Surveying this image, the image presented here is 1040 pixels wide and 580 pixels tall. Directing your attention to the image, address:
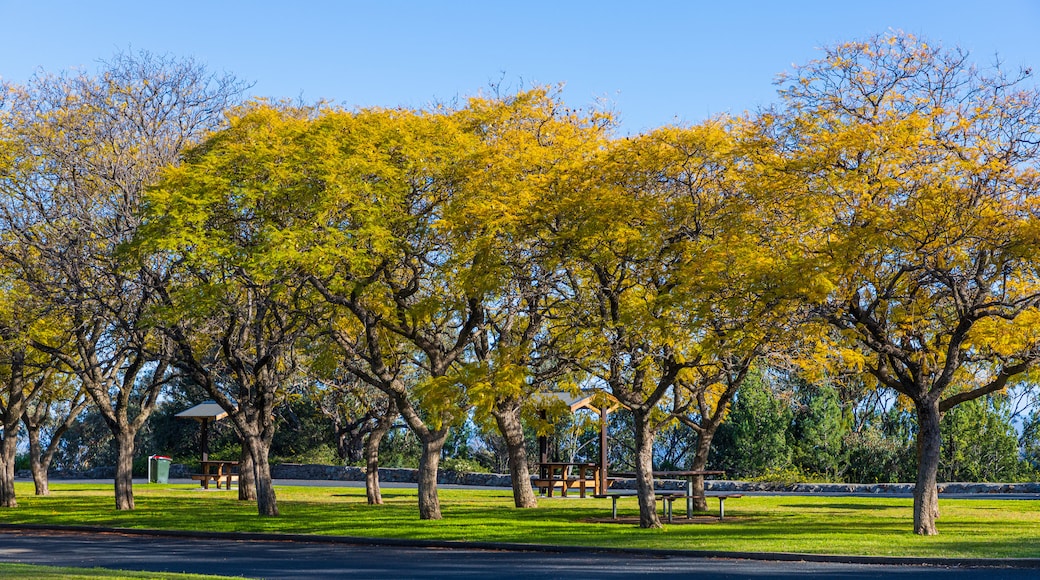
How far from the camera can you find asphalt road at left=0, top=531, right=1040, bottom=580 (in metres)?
17.3

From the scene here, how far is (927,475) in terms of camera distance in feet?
75.5

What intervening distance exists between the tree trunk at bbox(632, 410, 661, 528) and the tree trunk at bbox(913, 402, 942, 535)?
5748 millimetres

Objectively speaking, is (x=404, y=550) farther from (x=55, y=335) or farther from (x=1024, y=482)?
(x=1024, y=482)

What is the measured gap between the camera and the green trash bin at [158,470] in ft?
178

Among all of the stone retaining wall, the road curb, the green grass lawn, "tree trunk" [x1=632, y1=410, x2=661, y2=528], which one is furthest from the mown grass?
the stone retaining wall

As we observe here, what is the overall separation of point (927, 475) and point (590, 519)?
29.5 feet

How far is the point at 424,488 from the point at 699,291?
394 inches

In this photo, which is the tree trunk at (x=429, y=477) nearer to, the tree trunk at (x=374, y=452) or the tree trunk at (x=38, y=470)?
the tree trunk at (x=374, y=452)

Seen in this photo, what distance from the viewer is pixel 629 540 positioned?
22.6 meters

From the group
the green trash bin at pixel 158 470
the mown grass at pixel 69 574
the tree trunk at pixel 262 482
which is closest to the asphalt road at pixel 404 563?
the mown grass at pixel 69 574

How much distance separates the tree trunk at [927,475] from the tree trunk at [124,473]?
2332 cm

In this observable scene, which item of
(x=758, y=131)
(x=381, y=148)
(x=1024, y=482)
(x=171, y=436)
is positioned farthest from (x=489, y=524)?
(x=171, y=436)

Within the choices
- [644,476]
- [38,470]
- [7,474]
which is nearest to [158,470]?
[38,470]

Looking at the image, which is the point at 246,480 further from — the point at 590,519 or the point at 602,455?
the point at 590,519
